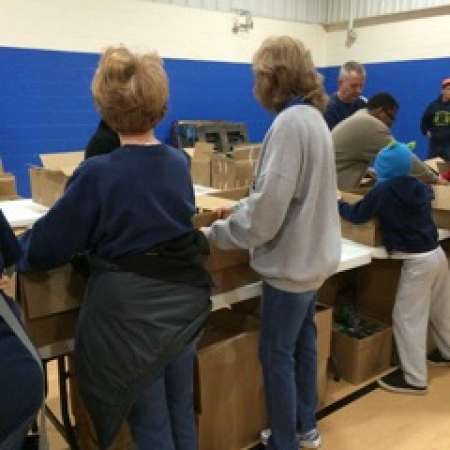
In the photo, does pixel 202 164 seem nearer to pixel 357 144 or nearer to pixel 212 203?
pixel 357 144

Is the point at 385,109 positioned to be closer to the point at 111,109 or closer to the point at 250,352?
the point at 250,352

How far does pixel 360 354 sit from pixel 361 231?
63 centimetres

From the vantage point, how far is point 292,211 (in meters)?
1.61

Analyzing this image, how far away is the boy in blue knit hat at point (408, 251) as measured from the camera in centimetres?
223

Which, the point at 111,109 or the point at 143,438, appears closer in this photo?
the point at 111,109

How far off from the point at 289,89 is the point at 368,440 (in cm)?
147

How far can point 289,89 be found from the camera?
160cm

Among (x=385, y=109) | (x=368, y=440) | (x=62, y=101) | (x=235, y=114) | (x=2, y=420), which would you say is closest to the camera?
(x=2, y=420)

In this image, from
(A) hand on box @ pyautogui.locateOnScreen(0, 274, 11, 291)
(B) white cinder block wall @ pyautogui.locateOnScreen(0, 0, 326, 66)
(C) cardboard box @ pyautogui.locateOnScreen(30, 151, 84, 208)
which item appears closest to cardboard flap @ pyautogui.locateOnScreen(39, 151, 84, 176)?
(C) cardboard box @ pyautogui.locateOnScreen(30, 151, 84, 208)

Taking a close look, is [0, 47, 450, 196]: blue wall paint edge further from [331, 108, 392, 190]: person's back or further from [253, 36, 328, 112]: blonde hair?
[253, 36, 328, 112]: blonde hair

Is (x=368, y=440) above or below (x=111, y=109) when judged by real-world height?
below

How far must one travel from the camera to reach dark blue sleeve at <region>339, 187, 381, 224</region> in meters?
2.24

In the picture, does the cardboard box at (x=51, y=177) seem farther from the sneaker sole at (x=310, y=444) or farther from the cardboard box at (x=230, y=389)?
the sneaker sole at (x=310, y=444)

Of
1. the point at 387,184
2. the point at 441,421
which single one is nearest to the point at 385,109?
the point at 387,184
